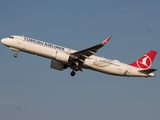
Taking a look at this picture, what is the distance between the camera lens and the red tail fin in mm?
79438

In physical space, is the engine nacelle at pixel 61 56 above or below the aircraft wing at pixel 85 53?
below

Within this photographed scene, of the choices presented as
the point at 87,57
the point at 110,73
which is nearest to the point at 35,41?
the point at 87,57

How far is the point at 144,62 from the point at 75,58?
44.7 feet

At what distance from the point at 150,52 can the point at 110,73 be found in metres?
9.94

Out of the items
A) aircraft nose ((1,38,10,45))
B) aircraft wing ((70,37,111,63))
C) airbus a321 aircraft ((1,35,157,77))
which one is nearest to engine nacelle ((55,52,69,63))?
airbus a321 aircraft ((1,35,157,77))

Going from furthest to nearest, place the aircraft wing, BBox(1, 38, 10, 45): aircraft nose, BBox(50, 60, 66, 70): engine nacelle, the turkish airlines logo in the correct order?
the turkish airlines logo → BBox(50, 60, 66, 70): engine nacelle → BBox(1, 38, 10, 45): aircraft nose → the aircraft wing

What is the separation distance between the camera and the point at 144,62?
8019 centimetres

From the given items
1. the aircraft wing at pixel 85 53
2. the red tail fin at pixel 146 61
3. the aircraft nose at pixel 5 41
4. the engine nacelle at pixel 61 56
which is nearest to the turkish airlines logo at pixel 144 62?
the red tail fin at pixel 146 61

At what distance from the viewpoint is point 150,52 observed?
3199 inches

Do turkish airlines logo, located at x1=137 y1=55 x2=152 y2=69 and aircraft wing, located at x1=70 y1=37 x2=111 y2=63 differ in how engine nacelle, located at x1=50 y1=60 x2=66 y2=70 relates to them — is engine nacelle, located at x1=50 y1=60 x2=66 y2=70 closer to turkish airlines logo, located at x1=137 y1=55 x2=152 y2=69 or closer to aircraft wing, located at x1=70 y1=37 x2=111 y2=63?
aircraft wing, located at x1=70 y1=37 x2=111 y2=63

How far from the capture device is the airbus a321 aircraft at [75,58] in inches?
2859

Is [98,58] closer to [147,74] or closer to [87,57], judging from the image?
[87,57]

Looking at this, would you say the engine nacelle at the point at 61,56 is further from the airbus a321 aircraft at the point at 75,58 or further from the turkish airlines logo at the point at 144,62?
the turkish airlines logo at the point at 144,62

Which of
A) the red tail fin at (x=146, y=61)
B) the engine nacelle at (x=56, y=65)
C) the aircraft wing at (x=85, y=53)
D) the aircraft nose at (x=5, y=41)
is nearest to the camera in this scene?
the aircraft wing at (x=85, y=53)
